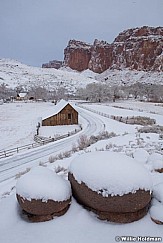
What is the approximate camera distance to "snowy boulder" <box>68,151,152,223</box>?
5.28m

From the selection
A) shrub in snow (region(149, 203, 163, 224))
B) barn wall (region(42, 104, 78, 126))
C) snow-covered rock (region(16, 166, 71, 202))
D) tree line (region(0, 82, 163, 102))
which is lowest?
barn wall (region(42, 104, 78, 126))

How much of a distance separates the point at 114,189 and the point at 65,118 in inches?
1381

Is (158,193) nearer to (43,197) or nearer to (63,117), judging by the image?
(43,197)

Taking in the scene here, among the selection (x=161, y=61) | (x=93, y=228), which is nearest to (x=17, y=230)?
(x=93, y=228)

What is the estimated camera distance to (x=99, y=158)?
20.3 feet

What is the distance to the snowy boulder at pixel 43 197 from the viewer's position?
5477 millimetres

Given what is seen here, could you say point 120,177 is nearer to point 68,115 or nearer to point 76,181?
point 76,181

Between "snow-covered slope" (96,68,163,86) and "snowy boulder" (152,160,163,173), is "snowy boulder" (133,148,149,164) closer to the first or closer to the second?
"snowy boulder" (152,160,163,173)

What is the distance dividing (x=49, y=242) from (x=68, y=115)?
35.7 m

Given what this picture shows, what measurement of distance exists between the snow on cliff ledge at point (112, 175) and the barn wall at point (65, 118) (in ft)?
109

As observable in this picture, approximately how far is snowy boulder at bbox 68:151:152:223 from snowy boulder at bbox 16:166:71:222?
0.46 meters

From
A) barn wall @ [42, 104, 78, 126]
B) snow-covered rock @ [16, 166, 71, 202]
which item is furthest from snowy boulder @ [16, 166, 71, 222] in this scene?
barn wall @ [42, 104, 78, 126]

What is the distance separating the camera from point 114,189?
5.29 meters

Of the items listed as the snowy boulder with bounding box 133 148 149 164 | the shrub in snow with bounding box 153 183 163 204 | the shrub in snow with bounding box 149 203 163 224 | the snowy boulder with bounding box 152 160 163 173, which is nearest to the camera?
the shrub in snow with bounding box 149 203 163 224
